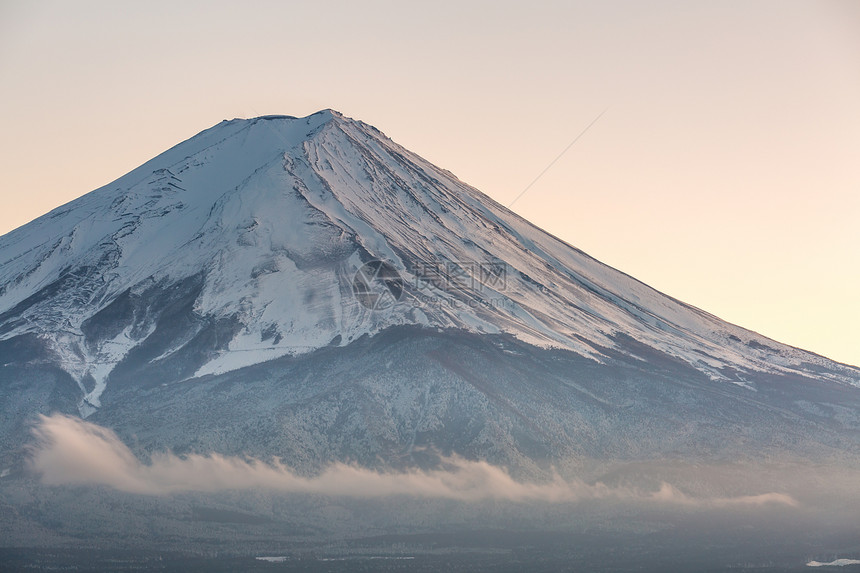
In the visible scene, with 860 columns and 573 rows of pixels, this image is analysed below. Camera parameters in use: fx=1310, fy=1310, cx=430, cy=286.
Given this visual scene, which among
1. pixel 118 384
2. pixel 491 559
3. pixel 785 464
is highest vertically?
pixel 118 384

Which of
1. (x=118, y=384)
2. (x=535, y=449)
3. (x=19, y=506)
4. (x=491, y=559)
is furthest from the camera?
(x=118, y=384)

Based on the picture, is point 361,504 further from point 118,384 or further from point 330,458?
point 118,384

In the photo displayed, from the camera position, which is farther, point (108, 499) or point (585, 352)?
point (585, 352)

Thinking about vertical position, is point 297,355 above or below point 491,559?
above

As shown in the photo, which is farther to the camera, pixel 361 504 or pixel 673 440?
pixel 673 440

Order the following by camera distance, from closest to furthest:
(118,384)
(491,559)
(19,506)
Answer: (491,559) → (19,506) → (118,384)

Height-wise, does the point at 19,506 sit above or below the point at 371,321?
below

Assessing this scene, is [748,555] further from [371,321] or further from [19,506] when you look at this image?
[19,506]

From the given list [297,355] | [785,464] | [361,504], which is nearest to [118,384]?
[297,355]

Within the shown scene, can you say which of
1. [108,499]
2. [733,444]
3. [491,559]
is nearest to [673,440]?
[733,444]
